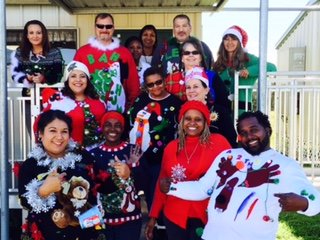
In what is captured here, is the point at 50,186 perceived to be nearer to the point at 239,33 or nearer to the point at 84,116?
the point at 84,116

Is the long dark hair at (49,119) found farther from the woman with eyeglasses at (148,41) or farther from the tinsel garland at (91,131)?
the woman with eyeglasses at (148,41)

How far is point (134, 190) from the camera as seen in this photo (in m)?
4.13

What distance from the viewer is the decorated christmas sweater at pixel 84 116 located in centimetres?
439

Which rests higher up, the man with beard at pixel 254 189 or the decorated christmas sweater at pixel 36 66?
the decorated christmas sweater at pixel 36 66

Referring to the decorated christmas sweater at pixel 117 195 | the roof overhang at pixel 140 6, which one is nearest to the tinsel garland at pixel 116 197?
the decorated christmas sweater at pixel 117 195

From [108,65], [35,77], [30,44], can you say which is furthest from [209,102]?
[30,44]

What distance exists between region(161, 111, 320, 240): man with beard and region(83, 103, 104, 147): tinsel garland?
1321mm

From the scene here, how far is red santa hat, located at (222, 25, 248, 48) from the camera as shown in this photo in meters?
5.21

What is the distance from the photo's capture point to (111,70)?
16.6 ft

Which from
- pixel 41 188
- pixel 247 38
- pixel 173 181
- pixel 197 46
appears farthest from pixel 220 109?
pixel 41 188

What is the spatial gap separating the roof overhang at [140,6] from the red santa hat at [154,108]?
17.5ft

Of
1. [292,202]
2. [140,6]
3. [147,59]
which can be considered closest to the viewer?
[292,202]

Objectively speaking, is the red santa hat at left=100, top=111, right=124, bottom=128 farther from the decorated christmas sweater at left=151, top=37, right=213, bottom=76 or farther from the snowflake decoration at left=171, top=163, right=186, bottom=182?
the decorated christmas sweater at left=151, top=37, right=213, bottom=76

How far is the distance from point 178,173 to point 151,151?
0.75 m
